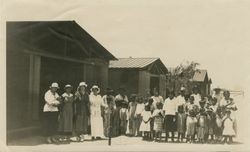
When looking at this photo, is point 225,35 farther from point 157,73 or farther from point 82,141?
point 82,141

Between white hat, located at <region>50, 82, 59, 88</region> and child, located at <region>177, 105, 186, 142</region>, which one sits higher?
white hat, located at <region>50, 82, 59, 88</region>

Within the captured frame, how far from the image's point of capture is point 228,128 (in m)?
2.04

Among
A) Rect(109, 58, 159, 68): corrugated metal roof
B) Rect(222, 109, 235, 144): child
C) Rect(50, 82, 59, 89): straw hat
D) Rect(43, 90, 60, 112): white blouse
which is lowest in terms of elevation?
Rect(222, 109, 235, 144): child

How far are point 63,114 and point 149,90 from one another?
352 millimetres

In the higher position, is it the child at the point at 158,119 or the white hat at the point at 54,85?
the white hat at the point at 54,85

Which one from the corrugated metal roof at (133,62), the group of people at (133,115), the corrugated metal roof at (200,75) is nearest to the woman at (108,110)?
the group of people at (133,115)

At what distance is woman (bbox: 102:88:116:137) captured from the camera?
209cm

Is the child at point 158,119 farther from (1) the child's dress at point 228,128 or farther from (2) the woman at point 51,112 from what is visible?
(2) the woman at point 51,112

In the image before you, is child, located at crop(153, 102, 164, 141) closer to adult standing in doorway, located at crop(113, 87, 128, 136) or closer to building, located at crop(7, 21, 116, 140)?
adult standing in doorway, located at crop(113, 87, 128, 136)

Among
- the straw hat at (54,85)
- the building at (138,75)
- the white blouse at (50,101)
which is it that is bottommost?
the white blouse at (50,101)

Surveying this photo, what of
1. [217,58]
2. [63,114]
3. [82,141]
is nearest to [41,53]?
[63,114]

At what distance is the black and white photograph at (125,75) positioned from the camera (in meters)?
2.02

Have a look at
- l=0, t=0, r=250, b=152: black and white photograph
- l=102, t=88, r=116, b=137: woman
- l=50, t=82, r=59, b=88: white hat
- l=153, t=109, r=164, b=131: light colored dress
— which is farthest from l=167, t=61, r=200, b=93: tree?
l=50, t=82, r=59, b=88: white hat

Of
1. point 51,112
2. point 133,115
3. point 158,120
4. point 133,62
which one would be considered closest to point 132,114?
point 133,115
